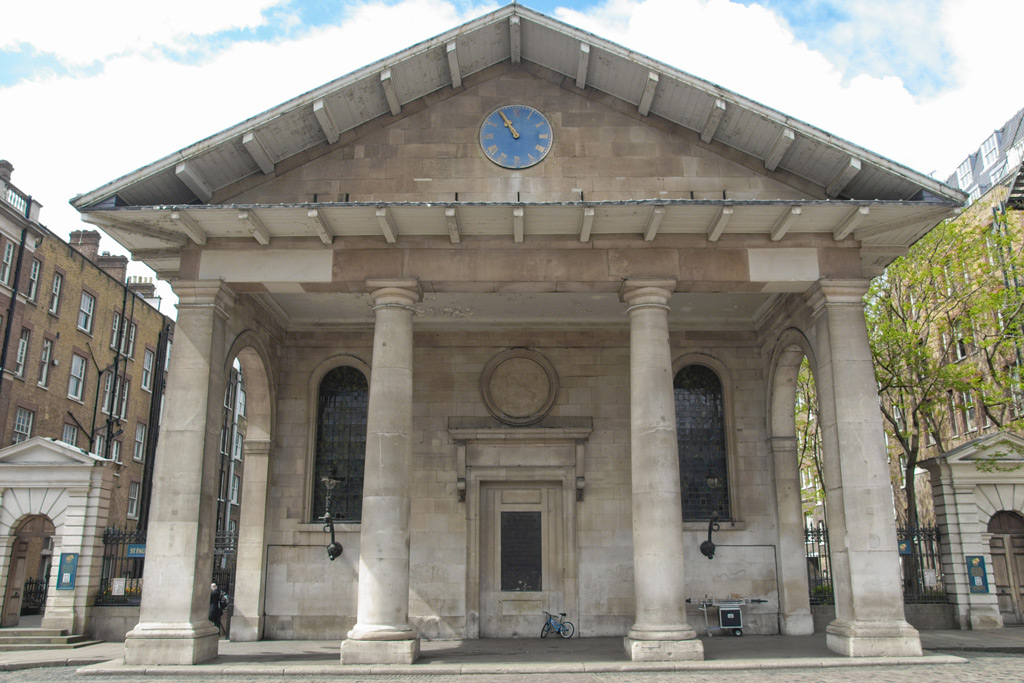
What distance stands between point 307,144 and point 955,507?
1712 centimetres

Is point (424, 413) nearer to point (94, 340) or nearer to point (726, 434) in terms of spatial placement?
point (726, 434)

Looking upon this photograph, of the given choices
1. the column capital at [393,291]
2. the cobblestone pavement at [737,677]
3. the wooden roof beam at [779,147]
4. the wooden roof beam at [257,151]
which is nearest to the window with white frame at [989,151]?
the wooden roof beam at [779,147]

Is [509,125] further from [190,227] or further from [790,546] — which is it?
[790,546]

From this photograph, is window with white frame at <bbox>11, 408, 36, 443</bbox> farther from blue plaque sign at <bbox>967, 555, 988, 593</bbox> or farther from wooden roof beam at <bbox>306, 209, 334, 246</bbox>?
blue plaque sign at <bbox>967, 555, 988, 593</bbox>

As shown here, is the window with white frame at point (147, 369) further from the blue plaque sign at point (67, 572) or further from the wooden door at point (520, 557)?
the wooden door at point (520, 557)

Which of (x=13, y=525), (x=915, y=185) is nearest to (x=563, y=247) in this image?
(x=915, y=185)

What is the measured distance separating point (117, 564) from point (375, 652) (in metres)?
9.52

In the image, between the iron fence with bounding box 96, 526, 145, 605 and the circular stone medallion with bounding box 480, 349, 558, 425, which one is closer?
the iron fence with bounding box 96, 526, 145, 605

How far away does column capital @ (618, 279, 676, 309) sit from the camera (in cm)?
1531

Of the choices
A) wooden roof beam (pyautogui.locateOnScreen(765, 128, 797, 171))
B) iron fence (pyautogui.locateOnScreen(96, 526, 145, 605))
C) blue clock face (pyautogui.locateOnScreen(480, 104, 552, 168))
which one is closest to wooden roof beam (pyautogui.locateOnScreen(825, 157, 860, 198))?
wooden roof beam (pyautogui.locateOnScreen(765, 128, 797, 171))

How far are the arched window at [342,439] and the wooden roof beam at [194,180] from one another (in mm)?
6602

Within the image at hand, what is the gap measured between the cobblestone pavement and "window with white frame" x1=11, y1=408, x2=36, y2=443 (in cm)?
2187

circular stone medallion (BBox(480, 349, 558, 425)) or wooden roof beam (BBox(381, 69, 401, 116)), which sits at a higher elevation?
wooden roof beam (BBox(381, 69, 401, 116))

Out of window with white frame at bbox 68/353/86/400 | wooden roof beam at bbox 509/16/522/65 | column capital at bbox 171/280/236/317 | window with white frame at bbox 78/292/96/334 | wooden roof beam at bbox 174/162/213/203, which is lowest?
column capital at bbox 171/280/236/317
